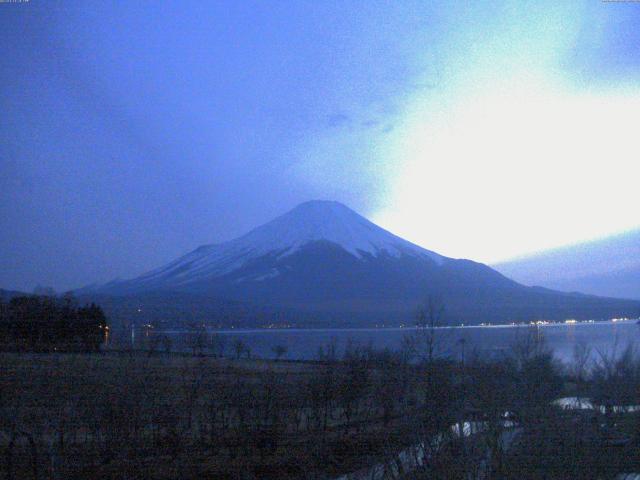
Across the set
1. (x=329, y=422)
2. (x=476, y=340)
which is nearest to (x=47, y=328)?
(x=329, y=422)

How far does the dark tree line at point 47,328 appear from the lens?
98.4 feet

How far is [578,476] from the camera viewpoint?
6375 mm

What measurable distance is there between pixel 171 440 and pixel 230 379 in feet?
22.3

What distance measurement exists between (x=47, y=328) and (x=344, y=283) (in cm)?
6248

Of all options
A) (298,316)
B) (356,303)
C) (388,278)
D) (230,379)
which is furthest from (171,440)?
(388,278)

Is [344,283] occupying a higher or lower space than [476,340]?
higher

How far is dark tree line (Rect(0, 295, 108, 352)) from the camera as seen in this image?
98.4ft

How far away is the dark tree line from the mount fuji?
22.5m

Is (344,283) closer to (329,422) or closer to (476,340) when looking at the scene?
(476,340)

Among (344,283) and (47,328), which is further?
(344,283)

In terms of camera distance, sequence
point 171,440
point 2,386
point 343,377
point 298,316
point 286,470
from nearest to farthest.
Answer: point 286,470
point 171,440
point 2,386
point 343,377
point 298,316

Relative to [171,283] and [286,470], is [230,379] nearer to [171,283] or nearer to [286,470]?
[286,470]

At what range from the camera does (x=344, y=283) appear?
92188 mm

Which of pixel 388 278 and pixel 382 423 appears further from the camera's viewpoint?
pixel 388 278
